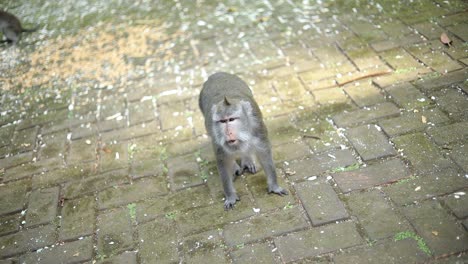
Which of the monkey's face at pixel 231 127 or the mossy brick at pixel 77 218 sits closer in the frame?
the monkey's face at pixel 231 127

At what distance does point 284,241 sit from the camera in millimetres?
3658

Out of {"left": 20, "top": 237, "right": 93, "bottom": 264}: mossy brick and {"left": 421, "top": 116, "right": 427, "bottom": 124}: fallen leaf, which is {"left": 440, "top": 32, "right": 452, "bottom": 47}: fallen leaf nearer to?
{"left": 421, "top": 116, "right": 427, "bottom": 124}: fallen leaf

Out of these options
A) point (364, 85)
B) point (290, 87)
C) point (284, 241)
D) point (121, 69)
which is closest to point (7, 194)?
point (121, 69)

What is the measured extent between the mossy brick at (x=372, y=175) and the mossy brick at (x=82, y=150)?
2.70 m

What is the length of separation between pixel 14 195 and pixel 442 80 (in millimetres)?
4780

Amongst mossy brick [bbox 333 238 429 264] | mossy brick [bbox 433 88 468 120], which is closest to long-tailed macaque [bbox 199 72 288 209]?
mossy brick [bbox 333 238 429 264]

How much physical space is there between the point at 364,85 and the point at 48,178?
370 cm

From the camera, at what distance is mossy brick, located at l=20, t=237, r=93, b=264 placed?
3.83 meters

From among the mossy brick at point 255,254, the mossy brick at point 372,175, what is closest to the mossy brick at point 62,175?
the mossy brick at point 255,254

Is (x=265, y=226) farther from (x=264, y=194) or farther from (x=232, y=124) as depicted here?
(x=232, y=124)

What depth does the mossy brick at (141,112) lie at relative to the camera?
18.0 feet

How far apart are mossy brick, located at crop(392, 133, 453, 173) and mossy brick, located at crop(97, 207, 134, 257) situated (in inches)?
104

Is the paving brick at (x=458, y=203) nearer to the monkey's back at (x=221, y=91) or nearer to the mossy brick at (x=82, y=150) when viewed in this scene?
the monkey's back at (x=221, y=91)

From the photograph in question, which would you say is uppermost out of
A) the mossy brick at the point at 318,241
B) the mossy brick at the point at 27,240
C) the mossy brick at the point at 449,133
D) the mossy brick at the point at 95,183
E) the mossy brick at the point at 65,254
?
the mossy brick at the point at 449,133
